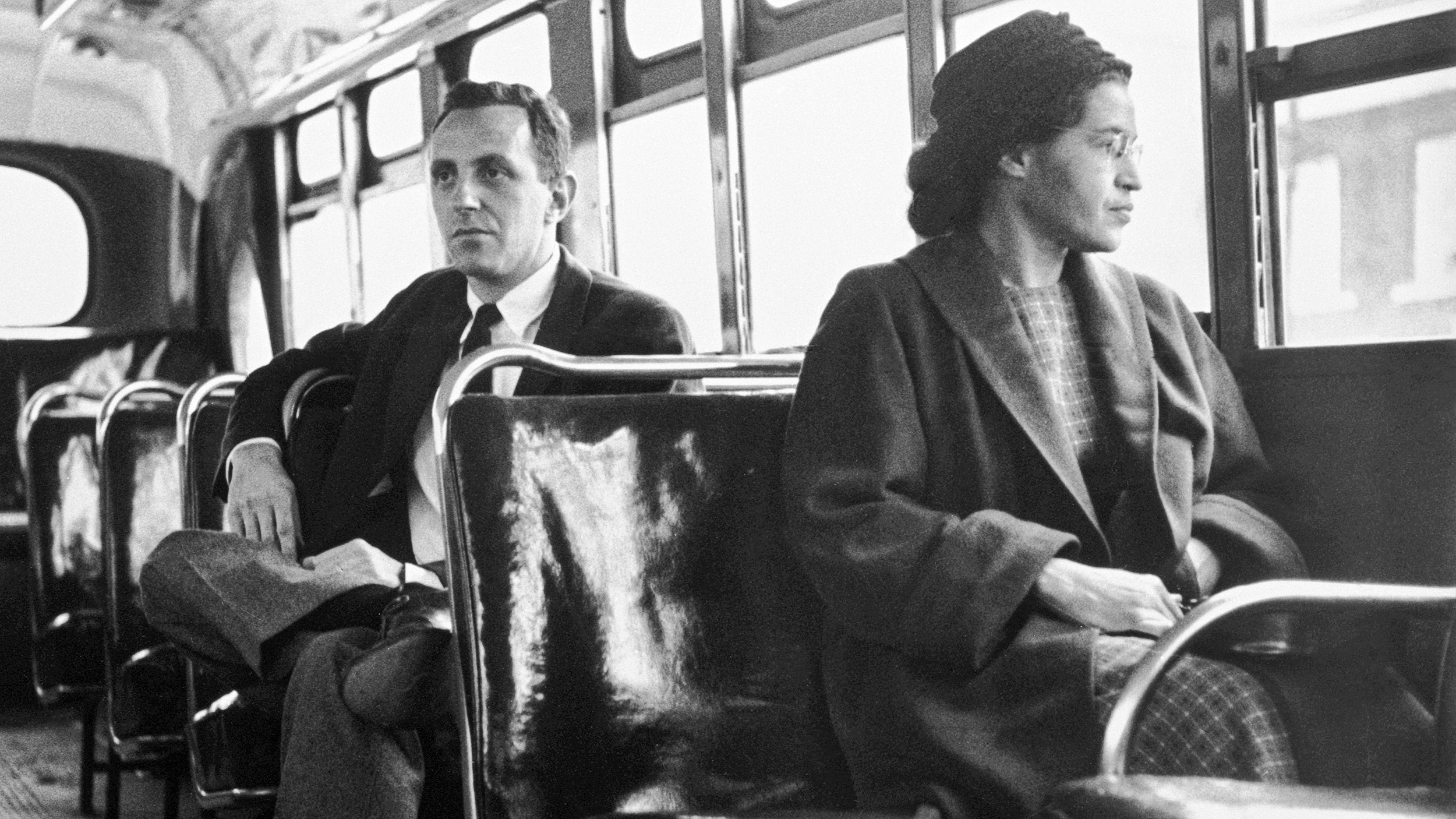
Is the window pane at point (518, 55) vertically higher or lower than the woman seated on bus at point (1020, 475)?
higher

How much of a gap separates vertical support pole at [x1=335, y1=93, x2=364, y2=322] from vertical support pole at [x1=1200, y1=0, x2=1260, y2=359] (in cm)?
438

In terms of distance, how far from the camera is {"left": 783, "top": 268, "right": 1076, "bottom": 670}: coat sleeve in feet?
5.32

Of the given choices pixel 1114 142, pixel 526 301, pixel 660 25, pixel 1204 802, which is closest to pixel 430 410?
pixel 526 301

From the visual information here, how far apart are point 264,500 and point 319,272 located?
4.86 m

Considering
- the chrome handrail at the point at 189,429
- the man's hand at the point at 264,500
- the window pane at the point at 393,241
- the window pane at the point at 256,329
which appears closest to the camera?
the man's hand at the point at 264,500

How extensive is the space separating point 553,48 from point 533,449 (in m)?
3.06

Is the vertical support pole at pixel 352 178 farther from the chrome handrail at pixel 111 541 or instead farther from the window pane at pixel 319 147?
the chrome handrail at pixel 111 541

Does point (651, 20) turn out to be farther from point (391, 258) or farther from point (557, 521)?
point (557, 521)

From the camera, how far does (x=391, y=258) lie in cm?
614

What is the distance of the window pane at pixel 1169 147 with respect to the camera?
2582 millimetres

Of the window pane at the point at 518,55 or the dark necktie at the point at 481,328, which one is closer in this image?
the dark necktie at the point at 481,328

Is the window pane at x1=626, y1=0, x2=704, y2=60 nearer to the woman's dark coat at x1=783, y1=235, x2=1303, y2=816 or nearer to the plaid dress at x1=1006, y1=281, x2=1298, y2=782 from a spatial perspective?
the woman's dark coat at x1=783, y1=235, x2=1303, y2=816

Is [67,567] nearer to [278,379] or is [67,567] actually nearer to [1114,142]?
[278,379]

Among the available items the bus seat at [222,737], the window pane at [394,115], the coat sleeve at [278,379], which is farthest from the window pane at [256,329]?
the coat sleeve at [278,379]
